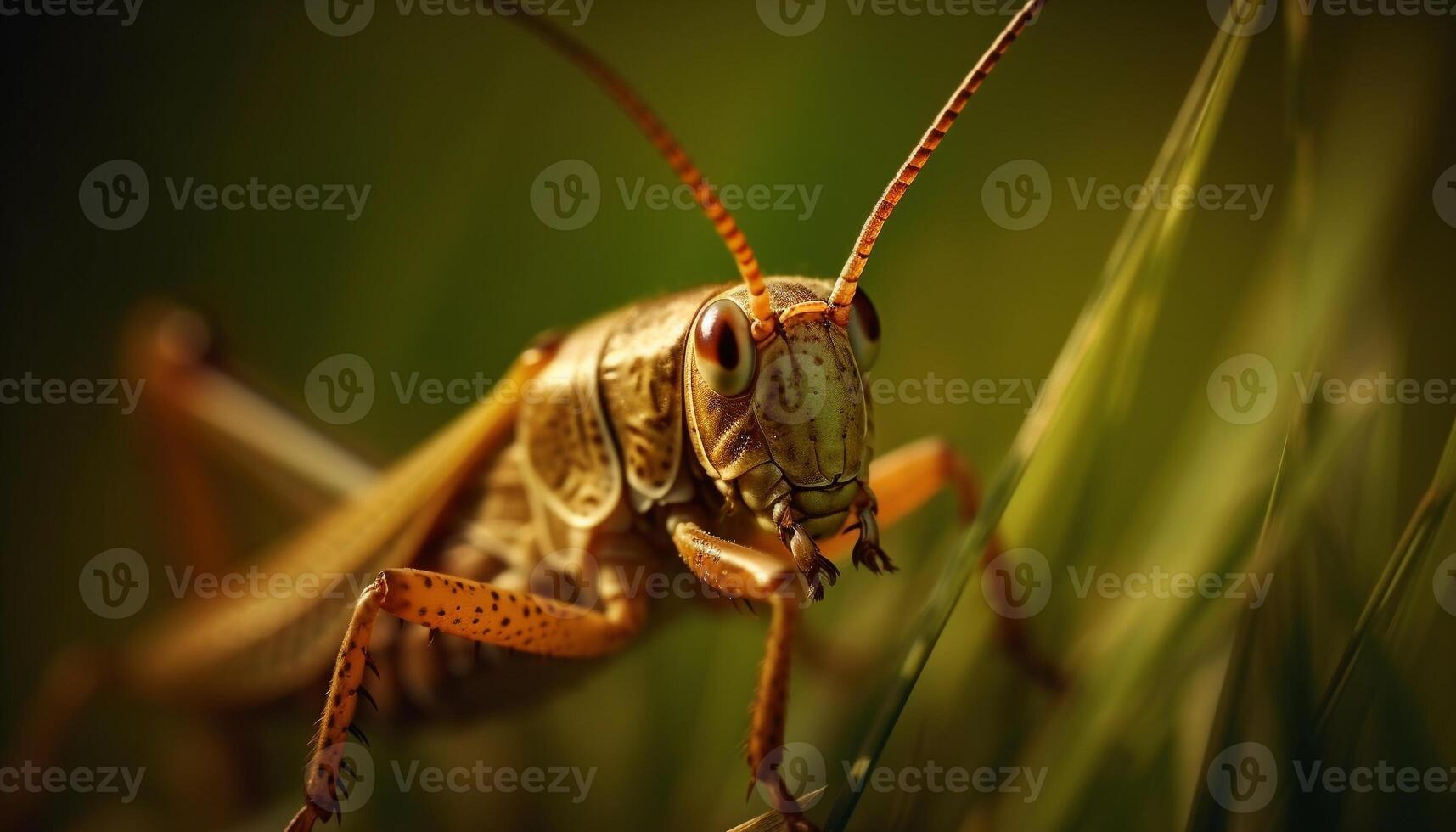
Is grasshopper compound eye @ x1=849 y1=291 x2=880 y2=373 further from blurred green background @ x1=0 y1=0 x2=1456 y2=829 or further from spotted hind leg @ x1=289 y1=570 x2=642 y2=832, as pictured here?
spotted hind leg @ x1=289 y1=570 x2=642 y2=832

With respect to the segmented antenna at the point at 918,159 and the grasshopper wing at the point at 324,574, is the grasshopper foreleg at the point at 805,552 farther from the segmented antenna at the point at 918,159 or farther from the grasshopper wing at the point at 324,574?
the grasshopper wing at the point at 324,574

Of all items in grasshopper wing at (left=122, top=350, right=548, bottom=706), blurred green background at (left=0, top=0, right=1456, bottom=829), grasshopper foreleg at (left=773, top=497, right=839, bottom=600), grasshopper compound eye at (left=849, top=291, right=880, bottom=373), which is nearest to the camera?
blurred green background at (left=0, top=0, right=1456, bottom=829)

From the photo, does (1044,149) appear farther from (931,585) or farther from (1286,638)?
(1286,638)

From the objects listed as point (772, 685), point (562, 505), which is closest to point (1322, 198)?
point (772, 685)

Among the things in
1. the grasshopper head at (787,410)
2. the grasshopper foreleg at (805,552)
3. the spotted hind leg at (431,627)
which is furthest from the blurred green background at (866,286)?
the spotted hind leg at (431,627)

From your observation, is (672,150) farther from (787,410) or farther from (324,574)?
(324,574)

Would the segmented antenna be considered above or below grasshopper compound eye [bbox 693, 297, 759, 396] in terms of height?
above

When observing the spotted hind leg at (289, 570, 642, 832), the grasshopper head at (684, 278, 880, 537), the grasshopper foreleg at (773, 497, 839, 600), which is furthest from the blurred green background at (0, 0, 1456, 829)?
the spotted hind leg at (289, 570, 642, 832)
